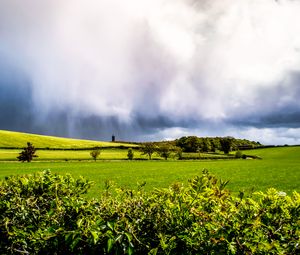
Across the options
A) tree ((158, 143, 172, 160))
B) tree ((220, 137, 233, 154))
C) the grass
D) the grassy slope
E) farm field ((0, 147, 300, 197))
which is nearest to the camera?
farm field ((0, 147, 300, 197))

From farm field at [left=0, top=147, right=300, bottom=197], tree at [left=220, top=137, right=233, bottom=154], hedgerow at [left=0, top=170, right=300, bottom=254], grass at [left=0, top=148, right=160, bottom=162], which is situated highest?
tree at [left=220, top=137, right=233, bottom=154]

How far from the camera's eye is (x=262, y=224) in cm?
329

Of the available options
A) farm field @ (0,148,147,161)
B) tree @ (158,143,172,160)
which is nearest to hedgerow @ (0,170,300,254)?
farm field @ (0,148,147,161)

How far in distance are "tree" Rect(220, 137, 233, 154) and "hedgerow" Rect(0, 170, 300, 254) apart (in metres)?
167

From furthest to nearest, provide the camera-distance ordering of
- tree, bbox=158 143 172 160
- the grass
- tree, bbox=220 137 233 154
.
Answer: tree, bbox=220 137 233 154 < tree, bbox=158 143 172 160 < the grass

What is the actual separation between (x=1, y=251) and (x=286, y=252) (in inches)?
122

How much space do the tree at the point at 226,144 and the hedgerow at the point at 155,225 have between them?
16672 cm

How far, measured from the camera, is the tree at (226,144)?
167375 millimetres

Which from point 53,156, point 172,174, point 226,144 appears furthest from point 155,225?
point 226,144

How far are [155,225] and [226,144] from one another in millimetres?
168507

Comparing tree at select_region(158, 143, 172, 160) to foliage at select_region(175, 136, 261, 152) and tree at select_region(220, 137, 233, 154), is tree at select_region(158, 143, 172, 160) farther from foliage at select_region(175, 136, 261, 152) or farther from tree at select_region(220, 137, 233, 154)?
tree at select_region(220, 137, 233, 154)

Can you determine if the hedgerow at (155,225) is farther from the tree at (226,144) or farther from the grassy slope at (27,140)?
the tree at (226,144)

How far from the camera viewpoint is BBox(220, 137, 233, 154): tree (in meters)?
167

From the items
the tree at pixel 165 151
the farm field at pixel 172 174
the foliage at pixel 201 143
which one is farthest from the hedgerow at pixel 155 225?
the foliage at pixel 201 143
